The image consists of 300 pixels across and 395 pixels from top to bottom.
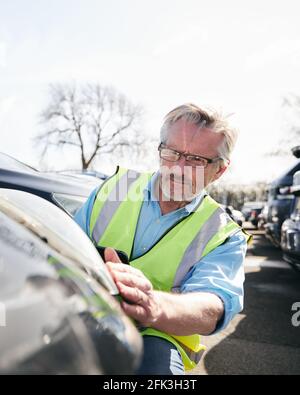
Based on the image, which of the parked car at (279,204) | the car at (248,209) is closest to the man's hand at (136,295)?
the parked car at (279,204)

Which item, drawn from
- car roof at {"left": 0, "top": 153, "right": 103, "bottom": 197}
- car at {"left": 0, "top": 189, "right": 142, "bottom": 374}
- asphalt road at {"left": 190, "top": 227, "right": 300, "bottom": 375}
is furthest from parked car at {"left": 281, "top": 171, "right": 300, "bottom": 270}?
car at {"left": 0, "top": 189, "right": 142, "bottom": 374}

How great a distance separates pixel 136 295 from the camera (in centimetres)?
86

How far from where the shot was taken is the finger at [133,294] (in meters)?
0.84

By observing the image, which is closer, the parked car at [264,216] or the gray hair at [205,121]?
the gray hair at [205,121]

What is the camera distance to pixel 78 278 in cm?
72

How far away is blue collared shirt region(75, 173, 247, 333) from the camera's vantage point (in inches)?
50.8

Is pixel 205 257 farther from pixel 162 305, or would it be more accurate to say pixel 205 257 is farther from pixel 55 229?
pixel 55 229

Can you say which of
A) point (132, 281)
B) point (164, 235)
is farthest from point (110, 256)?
point (164, 235)

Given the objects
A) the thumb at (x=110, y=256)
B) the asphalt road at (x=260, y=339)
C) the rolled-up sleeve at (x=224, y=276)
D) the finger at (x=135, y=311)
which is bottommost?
the asphalt road at (x=260, y=339)

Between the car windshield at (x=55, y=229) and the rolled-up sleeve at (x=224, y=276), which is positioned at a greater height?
the car windshield at (x=55, y=229)

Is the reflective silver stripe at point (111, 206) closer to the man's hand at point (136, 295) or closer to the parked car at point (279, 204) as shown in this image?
the man's hand at point (136, 295)

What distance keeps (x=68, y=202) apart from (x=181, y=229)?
1612 mm

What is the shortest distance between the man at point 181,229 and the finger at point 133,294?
12.6 inches
